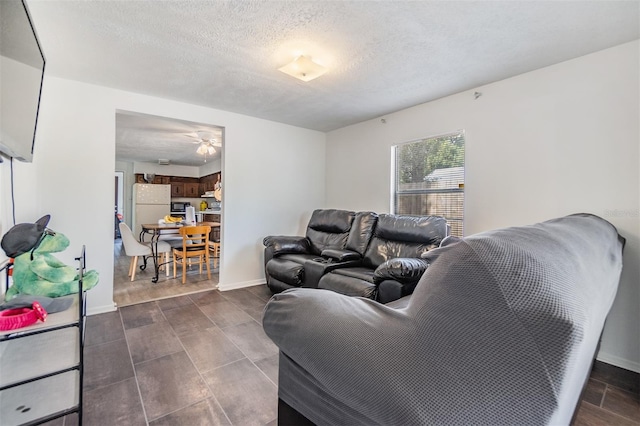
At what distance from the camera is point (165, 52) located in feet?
7.59

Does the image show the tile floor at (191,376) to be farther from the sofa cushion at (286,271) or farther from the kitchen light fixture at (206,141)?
the kitchen light fixture at (206,141)

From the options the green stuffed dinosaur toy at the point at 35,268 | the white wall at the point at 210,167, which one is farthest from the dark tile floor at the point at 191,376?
the white wall at the point at 210,167

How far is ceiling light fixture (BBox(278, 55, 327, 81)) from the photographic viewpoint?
2.25m

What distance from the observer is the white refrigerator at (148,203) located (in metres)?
7.64

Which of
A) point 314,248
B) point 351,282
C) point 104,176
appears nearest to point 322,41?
point 351,282

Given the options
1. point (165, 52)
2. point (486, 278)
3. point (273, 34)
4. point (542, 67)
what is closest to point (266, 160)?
point (165, 52)

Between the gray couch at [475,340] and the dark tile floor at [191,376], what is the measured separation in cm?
109

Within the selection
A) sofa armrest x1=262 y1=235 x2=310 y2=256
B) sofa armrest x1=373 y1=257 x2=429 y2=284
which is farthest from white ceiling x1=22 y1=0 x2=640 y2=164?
sofa armrest x1=262 y1=235 x2=310 y2=256

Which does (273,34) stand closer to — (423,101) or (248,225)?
(423,101)

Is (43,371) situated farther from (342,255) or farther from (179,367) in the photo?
(342,255)

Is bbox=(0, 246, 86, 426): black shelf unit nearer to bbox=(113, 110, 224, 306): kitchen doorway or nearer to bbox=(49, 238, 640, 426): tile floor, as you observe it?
bbox=(49, 238, 640, 426): tile floor

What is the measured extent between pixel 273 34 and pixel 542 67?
91.0 inches

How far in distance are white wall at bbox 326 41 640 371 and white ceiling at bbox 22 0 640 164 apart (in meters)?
0.18

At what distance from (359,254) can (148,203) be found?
6901 millimetres
